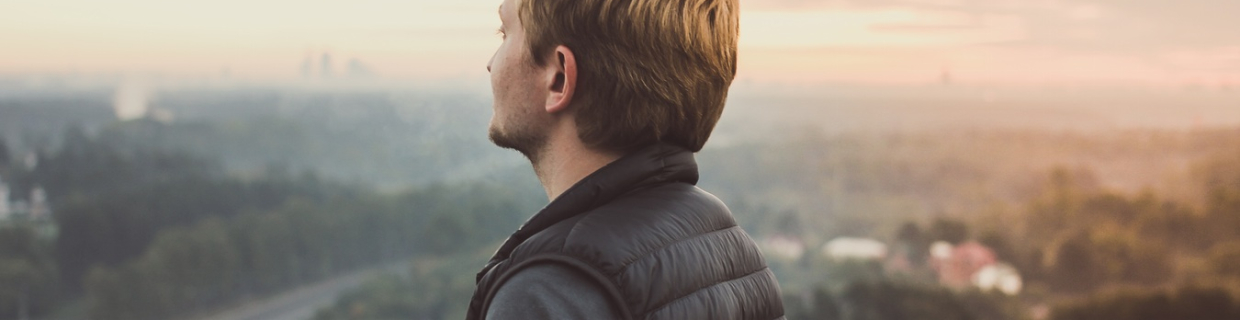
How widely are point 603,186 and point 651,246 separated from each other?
0.09 meters

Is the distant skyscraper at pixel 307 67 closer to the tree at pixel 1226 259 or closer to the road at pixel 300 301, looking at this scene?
the road at pixel 300 301

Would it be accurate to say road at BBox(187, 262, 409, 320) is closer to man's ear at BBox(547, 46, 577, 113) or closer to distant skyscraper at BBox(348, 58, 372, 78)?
distant skyscraper at BBox(348, 58, 372, 78)

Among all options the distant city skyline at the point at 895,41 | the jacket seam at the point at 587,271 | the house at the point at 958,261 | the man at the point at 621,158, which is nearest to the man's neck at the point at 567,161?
the man at the point at 621,158

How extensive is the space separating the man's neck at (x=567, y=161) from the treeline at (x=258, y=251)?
9.17 m

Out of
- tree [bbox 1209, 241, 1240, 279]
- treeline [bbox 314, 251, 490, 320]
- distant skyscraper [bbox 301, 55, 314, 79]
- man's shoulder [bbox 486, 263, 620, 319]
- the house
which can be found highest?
distant skyscraper [bbox 301, 55, 314, 79]

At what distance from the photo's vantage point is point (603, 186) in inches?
34.7

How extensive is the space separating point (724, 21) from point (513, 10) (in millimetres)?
182

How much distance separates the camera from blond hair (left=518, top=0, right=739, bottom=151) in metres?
0.89

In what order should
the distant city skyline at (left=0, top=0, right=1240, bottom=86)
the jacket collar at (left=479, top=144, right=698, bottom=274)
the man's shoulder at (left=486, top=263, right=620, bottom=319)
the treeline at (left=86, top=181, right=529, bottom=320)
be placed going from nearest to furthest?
the man's shoulder at (left=486, top=263, right=620, bottom=319) → the jacket collar at (left=479, top=144, right=698, bottom=274) → the distant city skyline at (left=0, top=0, right=1240, bottom=86) → the treeline at (left=86, top=181, right=529, bottom=320)

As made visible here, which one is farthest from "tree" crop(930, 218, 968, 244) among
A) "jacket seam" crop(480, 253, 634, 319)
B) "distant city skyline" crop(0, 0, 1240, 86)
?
"jacket seam" crop(480, 253, 634, 319)

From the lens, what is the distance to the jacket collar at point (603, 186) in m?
0.88

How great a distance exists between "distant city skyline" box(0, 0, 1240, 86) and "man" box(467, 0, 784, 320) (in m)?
4.57

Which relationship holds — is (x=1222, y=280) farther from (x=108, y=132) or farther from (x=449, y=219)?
(x=108, y=132)

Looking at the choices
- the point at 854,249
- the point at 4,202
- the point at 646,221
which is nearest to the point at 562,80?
the point at 646,221
